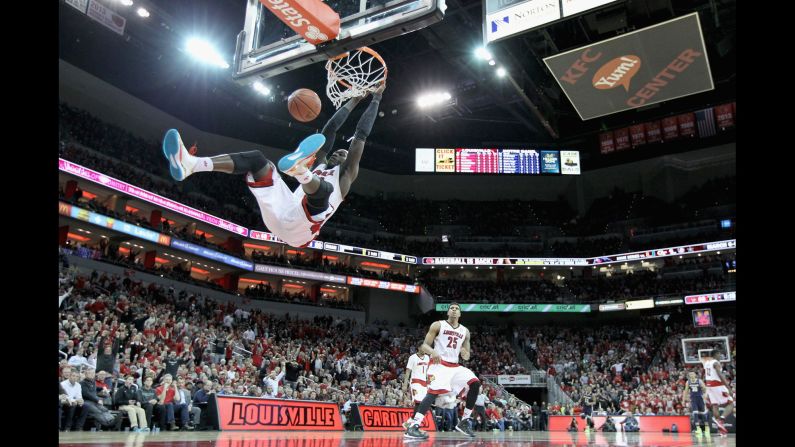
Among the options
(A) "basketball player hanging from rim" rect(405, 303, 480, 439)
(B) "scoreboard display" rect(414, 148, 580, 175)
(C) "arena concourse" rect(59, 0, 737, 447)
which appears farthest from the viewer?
(B) "scoreboard display" rect(414, 148, 580, 175)

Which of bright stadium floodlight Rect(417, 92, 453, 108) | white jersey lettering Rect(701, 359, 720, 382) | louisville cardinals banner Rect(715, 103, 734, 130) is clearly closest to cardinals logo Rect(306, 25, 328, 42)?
white jersey lettering Rect(701, 359, 720, 382)

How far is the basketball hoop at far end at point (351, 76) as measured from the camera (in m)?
7.14

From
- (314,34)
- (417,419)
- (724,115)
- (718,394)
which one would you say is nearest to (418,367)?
(417,419)

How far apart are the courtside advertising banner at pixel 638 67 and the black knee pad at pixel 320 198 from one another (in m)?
9.64

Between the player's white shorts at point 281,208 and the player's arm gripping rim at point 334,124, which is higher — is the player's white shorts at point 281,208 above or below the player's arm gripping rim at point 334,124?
below

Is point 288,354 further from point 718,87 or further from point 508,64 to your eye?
point 718,87

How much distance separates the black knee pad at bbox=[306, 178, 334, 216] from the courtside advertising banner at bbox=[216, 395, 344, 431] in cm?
553

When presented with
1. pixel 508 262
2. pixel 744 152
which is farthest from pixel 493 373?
pixel 744 152

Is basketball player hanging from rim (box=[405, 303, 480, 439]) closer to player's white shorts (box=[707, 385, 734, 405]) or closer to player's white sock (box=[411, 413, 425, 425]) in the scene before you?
player's white sock (box=[411, 413, 425, 425])

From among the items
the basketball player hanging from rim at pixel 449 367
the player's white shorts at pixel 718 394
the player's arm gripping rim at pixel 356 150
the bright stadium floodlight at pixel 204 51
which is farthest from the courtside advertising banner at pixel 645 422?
the bright stadium floodlight at pixel 204 51

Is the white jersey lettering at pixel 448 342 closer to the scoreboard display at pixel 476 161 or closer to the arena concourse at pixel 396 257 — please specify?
the arena concourse at pixel 396 257

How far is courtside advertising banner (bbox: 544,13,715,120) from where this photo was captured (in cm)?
1335

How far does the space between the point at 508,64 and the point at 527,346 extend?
17.5 meters

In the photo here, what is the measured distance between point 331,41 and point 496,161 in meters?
28.5
